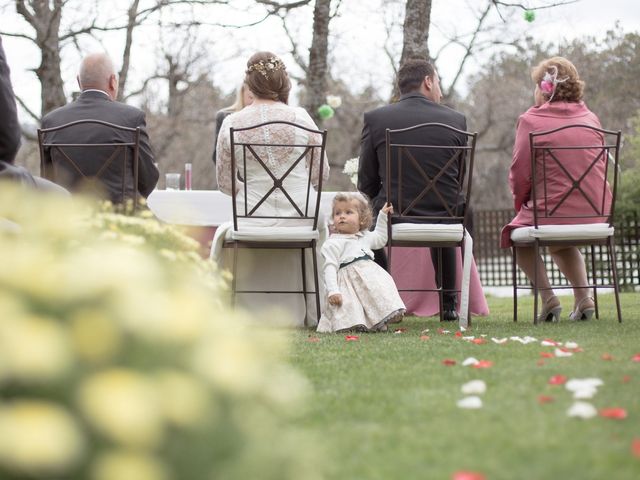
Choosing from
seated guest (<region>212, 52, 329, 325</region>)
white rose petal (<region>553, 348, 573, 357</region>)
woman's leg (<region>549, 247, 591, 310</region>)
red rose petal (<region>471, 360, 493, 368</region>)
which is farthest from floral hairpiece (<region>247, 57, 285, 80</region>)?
red rose petal (<region>471, 360, 493, 368</region>)

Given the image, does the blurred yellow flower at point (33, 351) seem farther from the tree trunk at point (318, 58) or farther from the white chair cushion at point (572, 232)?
the tree trunk at point (318, 58)

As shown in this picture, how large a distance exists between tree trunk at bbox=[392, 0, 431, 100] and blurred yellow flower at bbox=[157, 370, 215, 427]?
9136mm

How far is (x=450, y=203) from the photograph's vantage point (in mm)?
6551

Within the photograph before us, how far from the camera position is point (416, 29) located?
10000 mm

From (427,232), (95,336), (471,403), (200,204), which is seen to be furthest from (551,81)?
(95,336)

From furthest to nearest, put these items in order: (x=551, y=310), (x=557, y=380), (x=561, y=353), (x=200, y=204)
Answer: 1. (x=200, y=204)
2. (x=551, y=310)
3. (x=561, y=353)
4. (x=557, y=380)

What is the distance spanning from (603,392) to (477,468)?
1029mm

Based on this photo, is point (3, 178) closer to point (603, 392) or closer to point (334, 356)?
point (334, 356)

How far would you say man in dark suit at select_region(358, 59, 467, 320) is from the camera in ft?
21.2

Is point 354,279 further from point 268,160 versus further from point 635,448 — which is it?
point 635,448

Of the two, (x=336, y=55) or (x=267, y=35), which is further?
(x=336, y=55)

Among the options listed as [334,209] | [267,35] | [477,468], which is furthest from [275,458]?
[267,35]

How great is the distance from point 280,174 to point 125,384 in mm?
5134

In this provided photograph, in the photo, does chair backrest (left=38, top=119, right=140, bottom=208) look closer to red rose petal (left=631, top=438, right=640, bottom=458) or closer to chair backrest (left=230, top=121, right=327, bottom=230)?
chair backrest (left=230, top=121, right=327, bottom=230)
